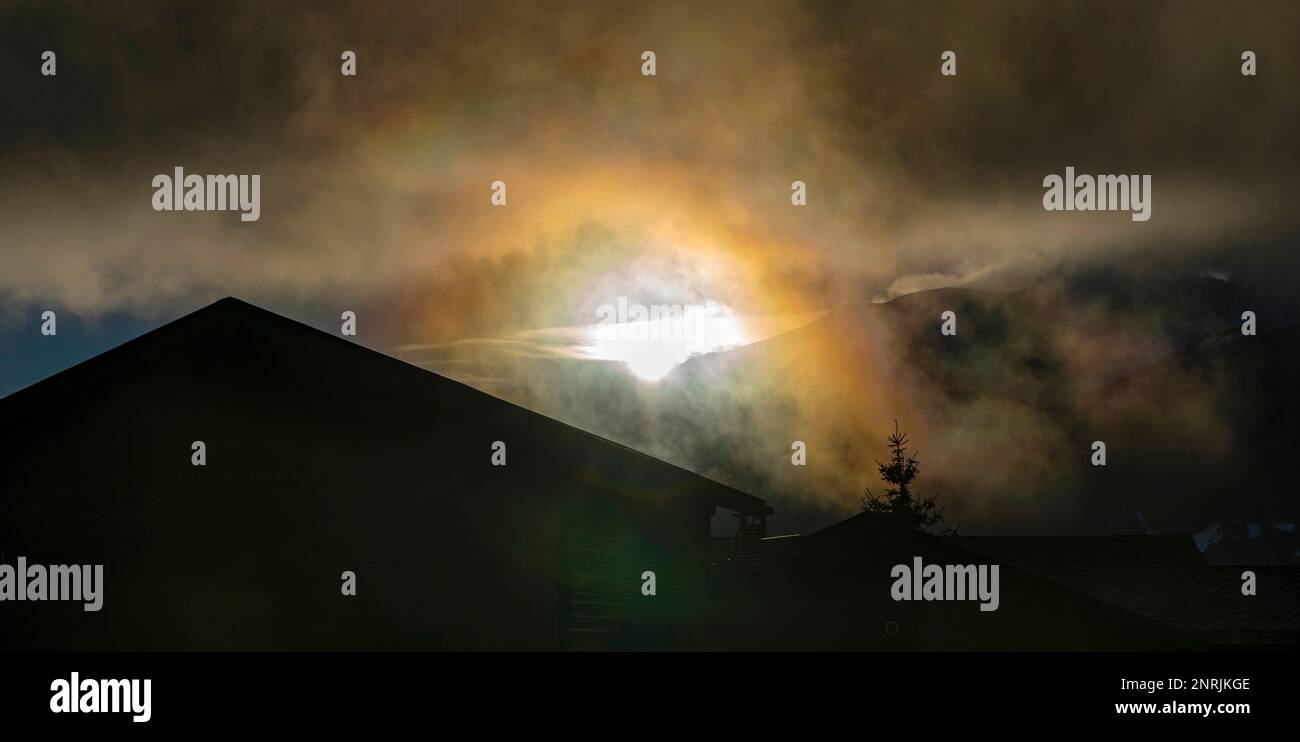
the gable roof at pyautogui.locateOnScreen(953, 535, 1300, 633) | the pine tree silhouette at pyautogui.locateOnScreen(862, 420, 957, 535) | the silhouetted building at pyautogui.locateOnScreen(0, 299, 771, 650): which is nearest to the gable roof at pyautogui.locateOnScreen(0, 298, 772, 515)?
the silhouetted building at pyautogui.locateOnScreen(0, 299, 771, 650)

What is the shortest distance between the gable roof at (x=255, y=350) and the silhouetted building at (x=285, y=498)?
3cm

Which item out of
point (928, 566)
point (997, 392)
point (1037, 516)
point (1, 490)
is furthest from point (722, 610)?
point (1037, 516)

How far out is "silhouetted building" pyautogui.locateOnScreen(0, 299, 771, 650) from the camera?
506 inches

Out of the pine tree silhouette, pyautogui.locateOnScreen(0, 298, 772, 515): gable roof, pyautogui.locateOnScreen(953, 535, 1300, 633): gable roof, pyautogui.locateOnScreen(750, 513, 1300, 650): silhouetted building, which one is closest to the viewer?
pyautogui.locateOnScreen(0, 298, 772, 515): gable roof

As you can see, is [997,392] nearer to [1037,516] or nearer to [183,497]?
[1037,516]

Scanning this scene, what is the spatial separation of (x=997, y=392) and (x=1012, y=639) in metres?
133

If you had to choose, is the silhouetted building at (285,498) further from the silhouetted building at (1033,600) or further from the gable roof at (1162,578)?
the gable roof at (1162,578)

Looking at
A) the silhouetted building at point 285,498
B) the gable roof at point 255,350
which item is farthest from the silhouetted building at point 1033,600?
the gable roof at point 255,350

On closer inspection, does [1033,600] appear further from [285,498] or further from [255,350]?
[255,350]

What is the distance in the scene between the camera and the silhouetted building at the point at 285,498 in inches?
506

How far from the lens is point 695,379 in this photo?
5305 inches

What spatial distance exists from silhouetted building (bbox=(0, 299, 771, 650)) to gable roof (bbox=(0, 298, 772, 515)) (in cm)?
3

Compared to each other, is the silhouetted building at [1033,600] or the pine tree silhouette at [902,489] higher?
the pine tree silhouette at [902,489]

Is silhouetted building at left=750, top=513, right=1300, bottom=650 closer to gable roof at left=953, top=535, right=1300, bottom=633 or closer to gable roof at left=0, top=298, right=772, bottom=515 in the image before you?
gable roof at left=953, top=535, right=1300, bottom=633
